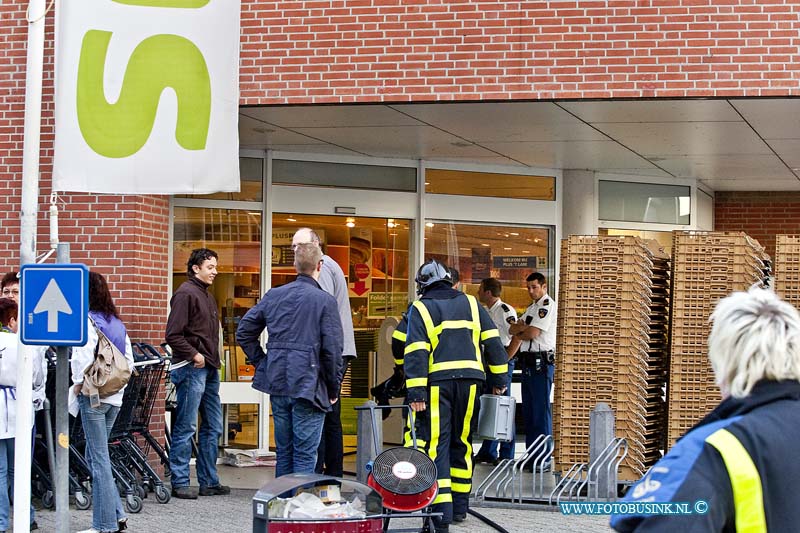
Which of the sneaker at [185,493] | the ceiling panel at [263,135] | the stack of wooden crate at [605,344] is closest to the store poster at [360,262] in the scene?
the ceiling panel at [263,135]

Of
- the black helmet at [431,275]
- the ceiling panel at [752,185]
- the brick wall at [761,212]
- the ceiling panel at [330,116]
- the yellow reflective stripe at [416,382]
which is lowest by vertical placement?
the yellow reflective stripe at [416,382]

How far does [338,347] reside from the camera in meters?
7.95

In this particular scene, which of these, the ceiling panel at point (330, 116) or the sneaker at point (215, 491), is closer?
the sneaker at point (215, 491)

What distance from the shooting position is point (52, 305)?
638 centimetres

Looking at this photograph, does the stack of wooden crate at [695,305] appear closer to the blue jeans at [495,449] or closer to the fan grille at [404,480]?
the blue jeans at [495,449]

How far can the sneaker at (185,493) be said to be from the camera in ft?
31.4

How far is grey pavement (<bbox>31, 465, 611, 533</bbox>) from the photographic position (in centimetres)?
841

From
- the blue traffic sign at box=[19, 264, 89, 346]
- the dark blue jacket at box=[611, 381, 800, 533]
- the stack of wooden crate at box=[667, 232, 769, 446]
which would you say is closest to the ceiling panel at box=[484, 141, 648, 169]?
the stack of wooden crate at box=[667, 232, 769, 446]

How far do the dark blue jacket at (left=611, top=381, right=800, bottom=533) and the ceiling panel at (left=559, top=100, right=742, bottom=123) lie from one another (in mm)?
7947

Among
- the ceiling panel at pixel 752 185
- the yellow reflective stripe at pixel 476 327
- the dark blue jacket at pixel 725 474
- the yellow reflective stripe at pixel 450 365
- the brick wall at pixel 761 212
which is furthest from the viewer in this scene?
the brick wall at pixel 761 212

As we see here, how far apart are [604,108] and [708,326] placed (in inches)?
88.9

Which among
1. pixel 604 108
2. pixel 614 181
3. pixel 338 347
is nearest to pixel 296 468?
pixel 338 347

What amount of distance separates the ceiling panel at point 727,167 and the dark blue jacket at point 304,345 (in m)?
6.87

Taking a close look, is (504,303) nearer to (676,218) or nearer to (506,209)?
(506,209)
